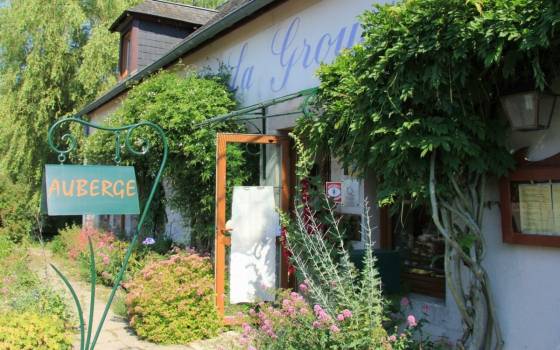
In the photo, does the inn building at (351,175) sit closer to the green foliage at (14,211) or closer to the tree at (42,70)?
the tree at (42,70)

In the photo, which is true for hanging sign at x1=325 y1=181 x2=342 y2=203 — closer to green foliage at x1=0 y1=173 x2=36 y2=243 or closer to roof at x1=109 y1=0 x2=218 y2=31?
roof at x1=109 y1=0 x2=218 y2=31

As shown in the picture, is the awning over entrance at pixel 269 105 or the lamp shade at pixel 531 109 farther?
the awning over entrance at pixel 269 105

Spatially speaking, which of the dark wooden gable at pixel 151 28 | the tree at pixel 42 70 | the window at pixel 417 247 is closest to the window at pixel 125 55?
the dark wooden gable at pixel 151 28

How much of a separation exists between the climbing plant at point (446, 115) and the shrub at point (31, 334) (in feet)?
9.58

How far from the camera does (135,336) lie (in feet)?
18.5

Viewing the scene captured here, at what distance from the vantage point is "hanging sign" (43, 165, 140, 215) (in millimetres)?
3385

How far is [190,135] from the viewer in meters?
6.86

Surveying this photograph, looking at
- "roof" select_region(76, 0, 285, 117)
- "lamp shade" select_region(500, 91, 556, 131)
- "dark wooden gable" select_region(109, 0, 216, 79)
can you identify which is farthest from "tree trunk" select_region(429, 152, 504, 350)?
"dark wooden gable" select_region(109, 0, 216, 79)

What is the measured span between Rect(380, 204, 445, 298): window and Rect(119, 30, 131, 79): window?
10456 millimetres

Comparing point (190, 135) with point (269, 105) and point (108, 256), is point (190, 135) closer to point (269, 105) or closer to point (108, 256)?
point (269, 105)

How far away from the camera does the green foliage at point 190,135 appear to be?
671cm

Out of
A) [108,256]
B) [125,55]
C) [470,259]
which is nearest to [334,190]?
[470,259]

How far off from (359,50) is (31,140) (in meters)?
14.3

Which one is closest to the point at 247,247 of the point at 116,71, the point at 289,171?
the point at 289,171
